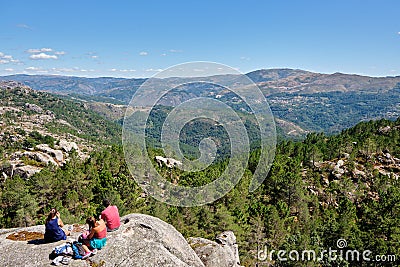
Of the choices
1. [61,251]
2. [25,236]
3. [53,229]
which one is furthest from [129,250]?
[25,236]

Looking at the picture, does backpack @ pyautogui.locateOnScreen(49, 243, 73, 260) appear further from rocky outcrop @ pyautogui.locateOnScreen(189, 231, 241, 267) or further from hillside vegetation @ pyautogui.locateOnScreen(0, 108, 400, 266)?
hillside vegetation @ pyautogui.locateOnScreen(0, 108, 400, 266)

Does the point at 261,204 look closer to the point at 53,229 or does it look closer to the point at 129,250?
the point at 129,250

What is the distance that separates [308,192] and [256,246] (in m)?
33.2

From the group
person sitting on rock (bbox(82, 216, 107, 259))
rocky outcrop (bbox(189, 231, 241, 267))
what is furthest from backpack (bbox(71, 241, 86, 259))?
rocky outcrop (bbox(189, 231, 241, 267))

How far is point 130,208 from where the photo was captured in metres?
57.2

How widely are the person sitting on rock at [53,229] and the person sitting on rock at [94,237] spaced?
6.22ft

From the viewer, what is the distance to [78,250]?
1352 centimetres

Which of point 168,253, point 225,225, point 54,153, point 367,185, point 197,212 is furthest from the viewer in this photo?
point 54,153

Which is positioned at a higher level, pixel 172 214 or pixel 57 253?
pixel 57 253

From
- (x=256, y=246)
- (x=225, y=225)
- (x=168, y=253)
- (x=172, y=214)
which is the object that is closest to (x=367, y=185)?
(x=256, y=246)

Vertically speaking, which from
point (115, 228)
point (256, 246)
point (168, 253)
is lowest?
point (256, 246)

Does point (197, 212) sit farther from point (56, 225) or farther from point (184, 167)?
point (56, 225)

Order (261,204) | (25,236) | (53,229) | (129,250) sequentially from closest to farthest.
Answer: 1. (129,250)
2. (53,229)
3. (25,236)
4. (261,204)

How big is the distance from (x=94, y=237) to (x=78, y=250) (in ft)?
2.77
